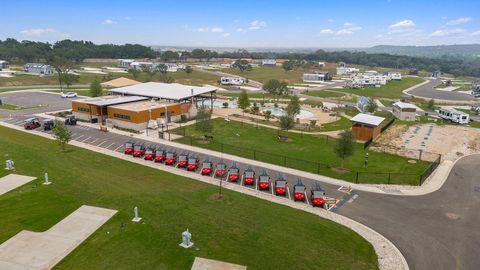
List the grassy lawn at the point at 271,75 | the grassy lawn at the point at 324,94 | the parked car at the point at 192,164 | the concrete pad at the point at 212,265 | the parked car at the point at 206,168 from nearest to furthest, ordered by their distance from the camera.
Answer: the concrete pad at the point at 212,265 < the parked car at the point at 206,168 < the parked car at the point at 192,164 < the grassy lawn at the point at 324,94 < the grassy lawn at the point at 271,75

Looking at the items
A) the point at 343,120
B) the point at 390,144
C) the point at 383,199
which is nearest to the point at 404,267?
the point at 383,199

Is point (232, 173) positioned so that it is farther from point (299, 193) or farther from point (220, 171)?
point (299, 193)

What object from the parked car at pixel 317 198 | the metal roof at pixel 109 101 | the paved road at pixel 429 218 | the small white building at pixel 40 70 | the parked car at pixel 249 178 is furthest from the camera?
the small white building at pixel 40 70

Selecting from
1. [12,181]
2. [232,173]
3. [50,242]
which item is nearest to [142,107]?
[12,181]

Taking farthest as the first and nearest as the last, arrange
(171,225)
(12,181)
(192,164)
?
1. (192,164)
2. (12,181)
3. (171,225)

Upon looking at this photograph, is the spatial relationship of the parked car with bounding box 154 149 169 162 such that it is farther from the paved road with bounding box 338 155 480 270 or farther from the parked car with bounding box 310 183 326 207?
the paved road with bounding box 338 155 480 270

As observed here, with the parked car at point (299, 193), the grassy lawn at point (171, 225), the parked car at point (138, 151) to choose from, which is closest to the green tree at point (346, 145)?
the parked car at point (299, 193)

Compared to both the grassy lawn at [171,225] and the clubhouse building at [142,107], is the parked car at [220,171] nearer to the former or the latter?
the grassy lawn at [171,225]

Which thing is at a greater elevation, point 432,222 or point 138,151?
point 138,151
